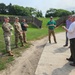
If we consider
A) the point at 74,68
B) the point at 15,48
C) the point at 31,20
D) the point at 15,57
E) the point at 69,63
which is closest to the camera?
the point at 74,68

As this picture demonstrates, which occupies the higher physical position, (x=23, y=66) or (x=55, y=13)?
(x=23, y=66)

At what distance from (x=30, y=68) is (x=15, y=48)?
4141 millimetres

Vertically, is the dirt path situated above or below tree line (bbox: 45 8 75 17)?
above

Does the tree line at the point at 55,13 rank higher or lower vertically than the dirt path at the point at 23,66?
lower

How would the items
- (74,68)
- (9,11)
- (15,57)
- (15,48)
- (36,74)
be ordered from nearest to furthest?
(36,74) < (74,68) < (15,57) < (15,48) < (9,11)

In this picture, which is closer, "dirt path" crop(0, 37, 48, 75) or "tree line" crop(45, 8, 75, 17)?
"dirt path" crop(0, 37, 48, 75)

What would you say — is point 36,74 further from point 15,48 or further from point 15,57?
point 15,48

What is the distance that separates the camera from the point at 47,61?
10336 millimetres

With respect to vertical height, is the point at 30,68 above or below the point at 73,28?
below

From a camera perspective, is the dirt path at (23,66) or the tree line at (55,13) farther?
the tree line at (55,13)

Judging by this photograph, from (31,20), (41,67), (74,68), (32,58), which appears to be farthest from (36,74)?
(31,20)

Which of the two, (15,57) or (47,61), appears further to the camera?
(15,57)

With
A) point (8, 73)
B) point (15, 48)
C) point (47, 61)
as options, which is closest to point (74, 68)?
point (47, 61)

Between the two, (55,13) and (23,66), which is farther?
(55,13)
